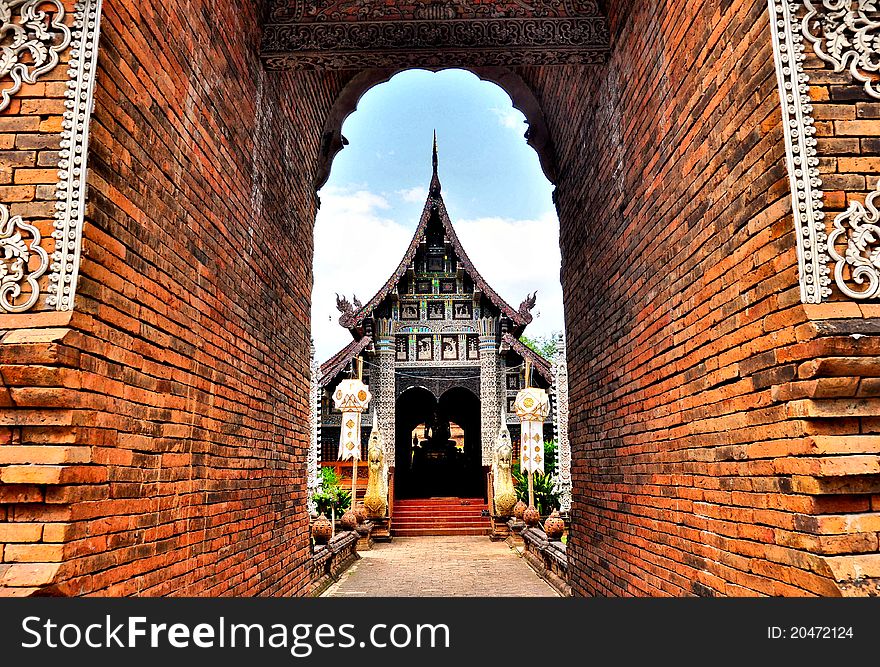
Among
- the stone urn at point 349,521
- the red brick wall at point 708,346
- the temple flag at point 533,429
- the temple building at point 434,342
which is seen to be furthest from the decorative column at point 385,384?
the red brick wall at point 708,346

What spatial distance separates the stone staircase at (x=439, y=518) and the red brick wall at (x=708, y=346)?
1131 centimetres

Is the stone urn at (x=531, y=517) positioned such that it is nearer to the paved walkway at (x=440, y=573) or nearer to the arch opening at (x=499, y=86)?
the paved walkway at (x=440, y=573)

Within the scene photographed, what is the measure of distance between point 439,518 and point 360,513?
3.56 meters

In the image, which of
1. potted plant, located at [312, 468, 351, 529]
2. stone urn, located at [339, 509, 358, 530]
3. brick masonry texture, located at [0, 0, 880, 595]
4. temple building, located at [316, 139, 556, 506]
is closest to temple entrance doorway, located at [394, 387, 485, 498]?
temple building, located at [316, 139, 556, 506]

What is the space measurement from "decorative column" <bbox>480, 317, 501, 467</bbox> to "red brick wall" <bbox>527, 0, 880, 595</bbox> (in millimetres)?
12513

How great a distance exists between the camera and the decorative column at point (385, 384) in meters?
18.0

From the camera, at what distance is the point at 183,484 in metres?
3.45

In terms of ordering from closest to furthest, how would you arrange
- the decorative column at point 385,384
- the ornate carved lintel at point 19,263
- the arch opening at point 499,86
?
the ornate carved lintel at point 19,263 < the arch opening at point 499,86 < the decorative column at point 385,384

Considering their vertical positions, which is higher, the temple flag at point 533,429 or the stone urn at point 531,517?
the temple flag at point 533,429

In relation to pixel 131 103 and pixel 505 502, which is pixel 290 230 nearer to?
pixel 131 103

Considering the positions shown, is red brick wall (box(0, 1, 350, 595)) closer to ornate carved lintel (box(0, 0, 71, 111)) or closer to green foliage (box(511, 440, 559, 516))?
ornate carved lintel (box(0, 0, 71, 111))

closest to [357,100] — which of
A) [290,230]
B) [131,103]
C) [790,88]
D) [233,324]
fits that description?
[290,230]

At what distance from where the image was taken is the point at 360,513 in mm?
13938

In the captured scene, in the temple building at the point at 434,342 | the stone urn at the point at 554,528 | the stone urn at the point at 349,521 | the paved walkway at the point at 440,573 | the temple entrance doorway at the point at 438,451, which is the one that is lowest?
the paved walkway at the point at 440,573
